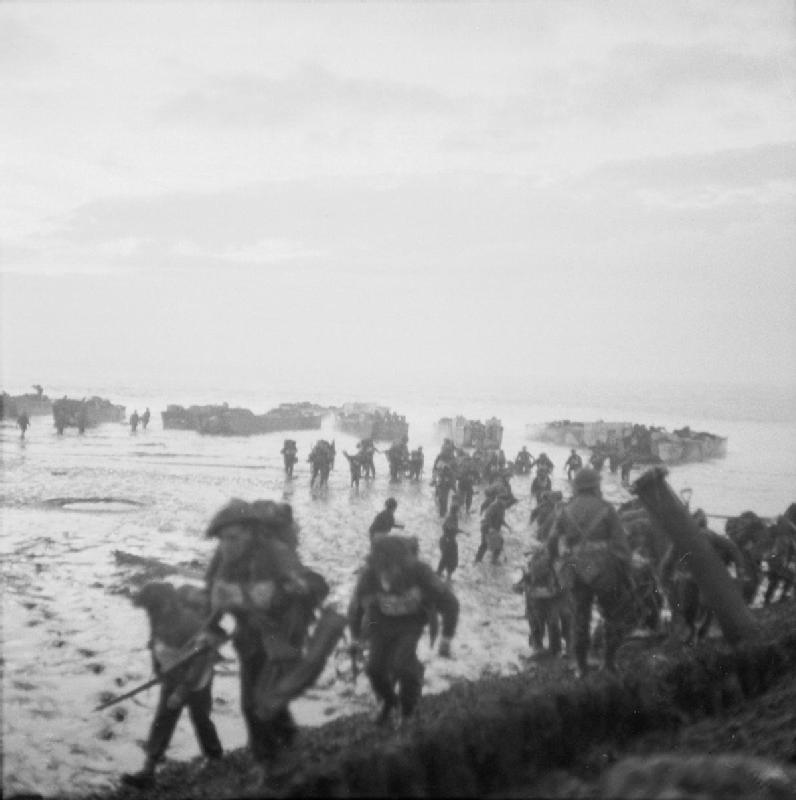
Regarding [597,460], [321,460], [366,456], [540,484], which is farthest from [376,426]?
[540,484]

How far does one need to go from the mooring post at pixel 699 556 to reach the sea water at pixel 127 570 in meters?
2.41

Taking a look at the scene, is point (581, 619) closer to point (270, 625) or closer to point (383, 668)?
point (383, 668)

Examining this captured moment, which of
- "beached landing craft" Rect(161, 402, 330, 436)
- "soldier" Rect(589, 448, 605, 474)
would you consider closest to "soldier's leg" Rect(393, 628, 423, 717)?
"soldier" Rect(589, 448, 605, 474)

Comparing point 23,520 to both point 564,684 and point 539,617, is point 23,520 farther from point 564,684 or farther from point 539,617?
point 564,684

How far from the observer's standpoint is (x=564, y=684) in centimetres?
613

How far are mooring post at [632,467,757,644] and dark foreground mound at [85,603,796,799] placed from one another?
0.56m

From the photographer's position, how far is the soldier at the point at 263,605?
208 inches

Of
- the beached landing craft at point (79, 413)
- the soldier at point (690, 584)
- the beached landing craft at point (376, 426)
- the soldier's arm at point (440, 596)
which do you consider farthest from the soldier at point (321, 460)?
the beached landing craft at point (79, 413)

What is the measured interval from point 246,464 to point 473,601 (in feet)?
73.0

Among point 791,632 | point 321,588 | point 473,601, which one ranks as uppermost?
point 321,588

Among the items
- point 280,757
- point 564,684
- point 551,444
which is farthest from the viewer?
point 551,444

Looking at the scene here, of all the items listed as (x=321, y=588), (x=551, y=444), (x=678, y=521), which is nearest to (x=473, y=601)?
(x=678, y=521)

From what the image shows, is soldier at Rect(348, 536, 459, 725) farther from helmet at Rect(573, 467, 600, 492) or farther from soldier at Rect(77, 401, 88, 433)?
soldier at Rect(77, 401, 88, 433)

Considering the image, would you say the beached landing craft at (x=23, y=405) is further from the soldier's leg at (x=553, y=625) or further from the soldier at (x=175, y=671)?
the soldier at (x=175, y=671)
